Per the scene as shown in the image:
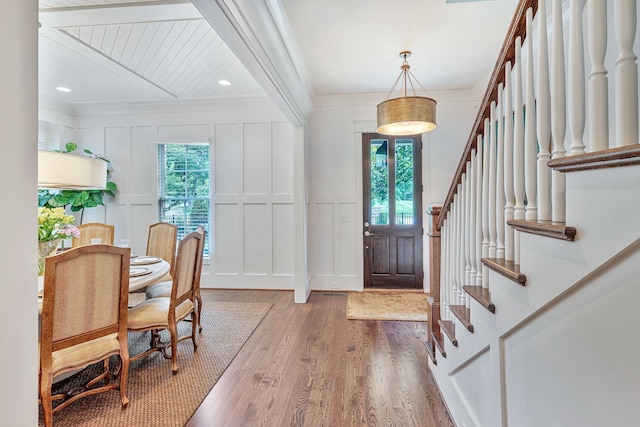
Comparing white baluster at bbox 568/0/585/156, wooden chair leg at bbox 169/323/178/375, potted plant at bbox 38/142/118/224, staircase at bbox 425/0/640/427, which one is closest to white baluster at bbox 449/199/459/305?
staircase at bbox 425/0/640/427

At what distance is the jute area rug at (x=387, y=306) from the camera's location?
3.41 meters

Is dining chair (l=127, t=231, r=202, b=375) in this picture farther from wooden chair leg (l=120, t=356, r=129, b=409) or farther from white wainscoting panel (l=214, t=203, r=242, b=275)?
white wainscoting panel (l=214, t=203, r=242, b=275)

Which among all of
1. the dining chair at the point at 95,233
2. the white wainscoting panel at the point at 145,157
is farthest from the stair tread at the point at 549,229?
the white wainscoting panel at the point at 145,157

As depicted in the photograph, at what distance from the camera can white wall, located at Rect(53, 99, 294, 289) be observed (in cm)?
448

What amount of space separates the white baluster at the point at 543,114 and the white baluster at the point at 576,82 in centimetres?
10

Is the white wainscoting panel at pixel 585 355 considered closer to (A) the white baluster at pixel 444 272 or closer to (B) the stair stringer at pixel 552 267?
(B) the stair stringer at pixel 552 267

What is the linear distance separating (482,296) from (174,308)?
2082mm

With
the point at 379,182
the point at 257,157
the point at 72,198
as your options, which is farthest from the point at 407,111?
the point at 72,198

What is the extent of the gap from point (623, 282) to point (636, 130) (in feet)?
1.19

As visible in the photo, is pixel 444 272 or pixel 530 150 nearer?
pixel 530 150

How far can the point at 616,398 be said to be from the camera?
72 cm

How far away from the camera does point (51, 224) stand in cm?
215

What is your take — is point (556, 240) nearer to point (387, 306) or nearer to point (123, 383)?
point (123, 383)

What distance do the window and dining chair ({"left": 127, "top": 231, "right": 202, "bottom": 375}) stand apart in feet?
7.26
